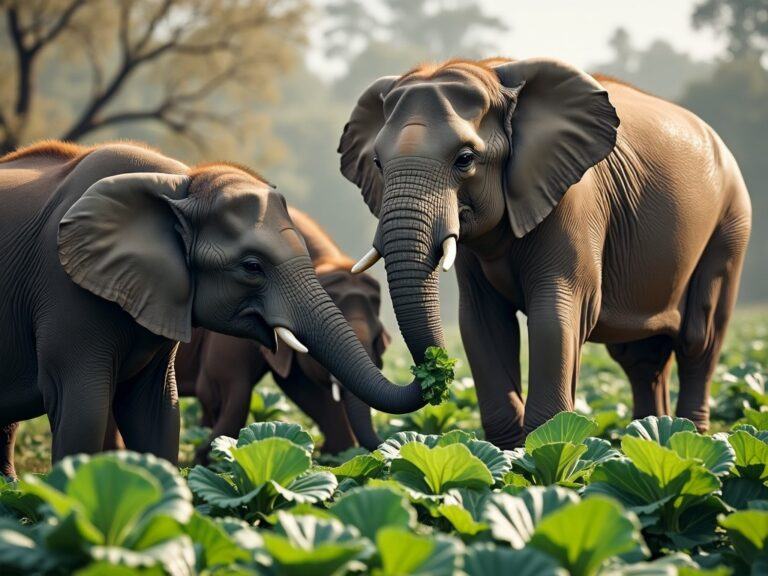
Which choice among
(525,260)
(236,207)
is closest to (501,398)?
(525,260)

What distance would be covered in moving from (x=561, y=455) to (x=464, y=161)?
192 centimetres

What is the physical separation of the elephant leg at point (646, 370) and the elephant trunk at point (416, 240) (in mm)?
3087

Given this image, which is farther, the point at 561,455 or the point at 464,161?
the point at 464,161

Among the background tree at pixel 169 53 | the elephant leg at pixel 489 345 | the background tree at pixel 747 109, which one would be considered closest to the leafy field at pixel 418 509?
the elephant leg at pixel 489 345

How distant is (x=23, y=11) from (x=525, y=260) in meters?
21.0

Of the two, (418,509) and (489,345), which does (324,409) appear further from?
(418,509)

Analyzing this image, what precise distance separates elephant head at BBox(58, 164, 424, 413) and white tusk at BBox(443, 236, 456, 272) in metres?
0.61

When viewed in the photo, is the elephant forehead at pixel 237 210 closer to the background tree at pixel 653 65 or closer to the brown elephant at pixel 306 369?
the brown elephant at pixel 306 369

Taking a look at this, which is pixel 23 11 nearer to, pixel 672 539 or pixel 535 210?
pixel 535 210

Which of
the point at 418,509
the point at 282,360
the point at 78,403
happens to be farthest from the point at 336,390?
the point at 418,509

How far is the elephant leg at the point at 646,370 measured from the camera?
27.9ft

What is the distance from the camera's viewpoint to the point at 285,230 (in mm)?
5762

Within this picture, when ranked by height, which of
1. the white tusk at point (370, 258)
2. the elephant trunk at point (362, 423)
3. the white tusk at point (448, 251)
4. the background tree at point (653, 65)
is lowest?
the background tree at point (653, 65)

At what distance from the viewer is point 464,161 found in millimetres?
6109
